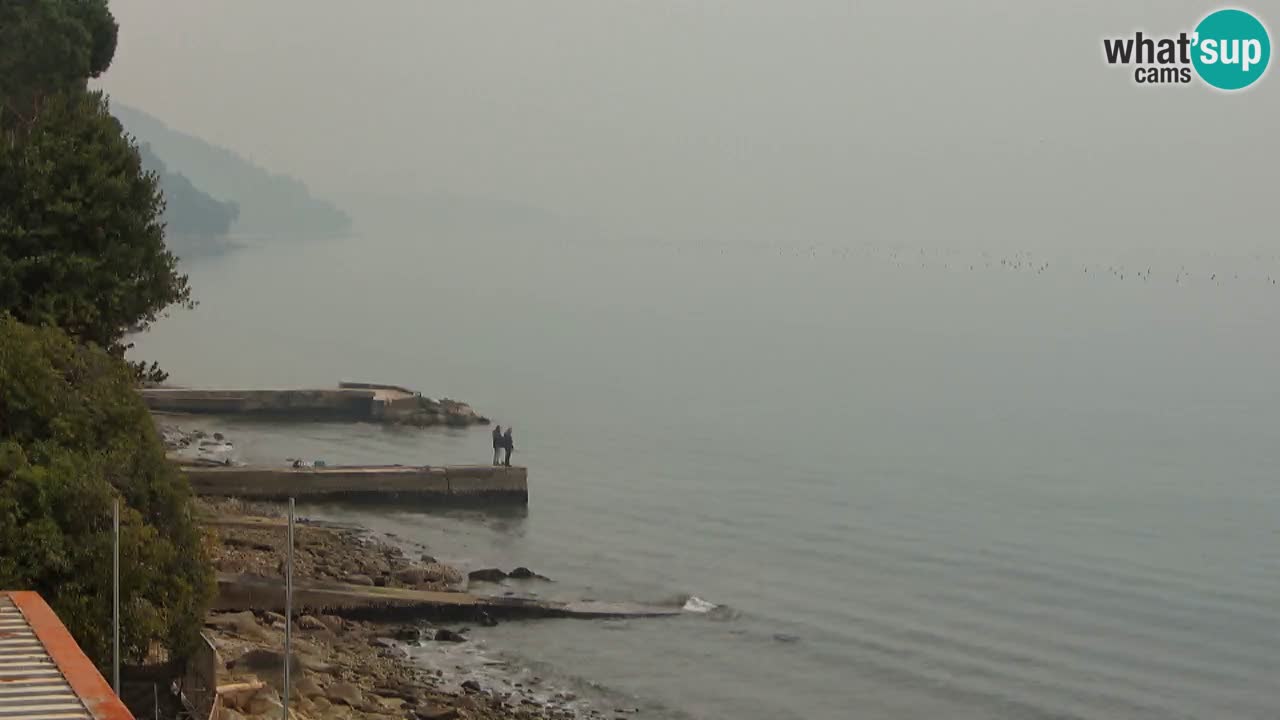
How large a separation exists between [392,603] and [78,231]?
34.2ft

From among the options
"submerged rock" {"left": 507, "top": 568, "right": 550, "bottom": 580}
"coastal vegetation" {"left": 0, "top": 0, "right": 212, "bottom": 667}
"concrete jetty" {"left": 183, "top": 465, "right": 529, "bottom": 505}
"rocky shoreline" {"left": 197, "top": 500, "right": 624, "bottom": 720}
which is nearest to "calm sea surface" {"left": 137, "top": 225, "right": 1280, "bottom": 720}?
"submerged rock" {"left": 507, "top": 568, "right": 550, "bottom": 580}

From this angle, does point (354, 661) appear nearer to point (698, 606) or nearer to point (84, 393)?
point (84, 393)

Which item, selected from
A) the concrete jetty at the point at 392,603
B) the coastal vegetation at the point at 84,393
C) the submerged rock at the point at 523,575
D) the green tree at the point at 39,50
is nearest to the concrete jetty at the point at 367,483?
the submerged rock at the point at 523,575

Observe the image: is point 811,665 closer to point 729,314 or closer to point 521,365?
point 521,365

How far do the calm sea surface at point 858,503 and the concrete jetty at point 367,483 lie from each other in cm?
129

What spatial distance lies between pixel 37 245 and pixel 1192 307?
161 meters

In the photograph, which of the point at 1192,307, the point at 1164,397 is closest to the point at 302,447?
the point at 1164,397

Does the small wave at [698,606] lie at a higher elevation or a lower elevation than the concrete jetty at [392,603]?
lower

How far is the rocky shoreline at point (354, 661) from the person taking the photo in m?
27.4

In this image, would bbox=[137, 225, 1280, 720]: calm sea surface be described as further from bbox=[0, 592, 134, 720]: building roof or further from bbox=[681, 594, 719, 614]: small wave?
bbox=[0, 592, 134, 720]: building roof

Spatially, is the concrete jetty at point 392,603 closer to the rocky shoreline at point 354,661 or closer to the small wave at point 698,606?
the rocky shoreline at point 354,661

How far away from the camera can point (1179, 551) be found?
4825 centimetres

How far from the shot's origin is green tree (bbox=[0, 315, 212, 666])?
20.9 m

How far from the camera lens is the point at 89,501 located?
21.8 metres
